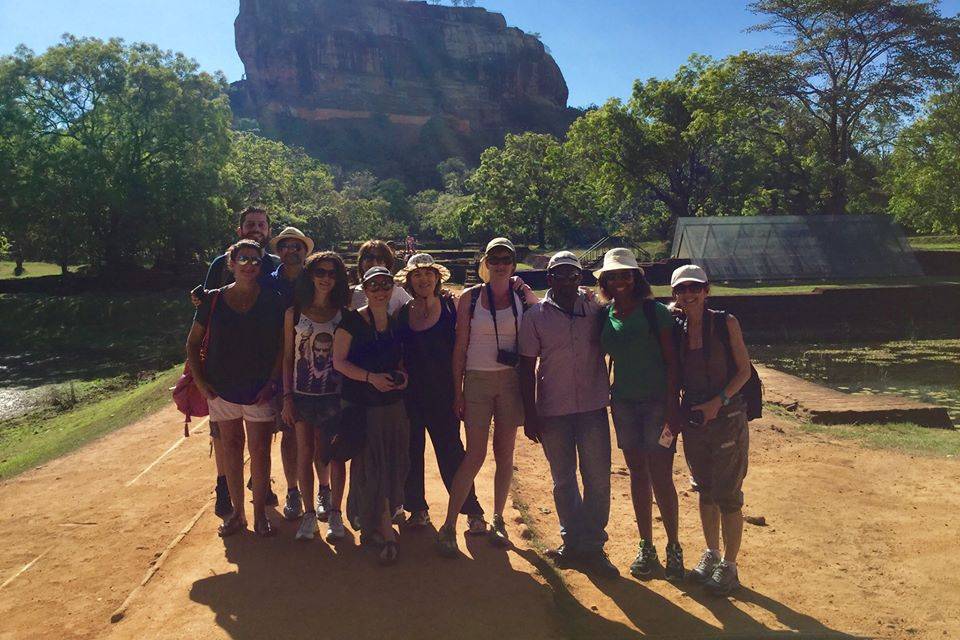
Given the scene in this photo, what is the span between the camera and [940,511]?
17.7 feet

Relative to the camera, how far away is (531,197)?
118 feet

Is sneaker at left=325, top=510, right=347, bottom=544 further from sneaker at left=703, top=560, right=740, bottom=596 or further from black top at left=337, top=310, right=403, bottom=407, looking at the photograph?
sneaker at left=703, top=560, right=740, bottom=596

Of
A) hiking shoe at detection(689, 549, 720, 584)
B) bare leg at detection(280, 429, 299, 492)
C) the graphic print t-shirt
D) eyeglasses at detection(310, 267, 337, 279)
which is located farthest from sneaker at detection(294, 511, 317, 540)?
hiking shoe at detection(689, 549, 720, 584)

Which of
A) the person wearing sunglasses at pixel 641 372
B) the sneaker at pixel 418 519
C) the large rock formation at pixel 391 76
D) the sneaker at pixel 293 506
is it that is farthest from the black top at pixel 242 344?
the large rock formation at pixel 391 76

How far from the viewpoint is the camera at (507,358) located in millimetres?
3836

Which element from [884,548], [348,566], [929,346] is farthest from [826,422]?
[929,346]

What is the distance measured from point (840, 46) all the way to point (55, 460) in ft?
87.2

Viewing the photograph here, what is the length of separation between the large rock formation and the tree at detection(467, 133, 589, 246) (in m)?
59.5

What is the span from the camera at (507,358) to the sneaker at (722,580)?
4.53 feet

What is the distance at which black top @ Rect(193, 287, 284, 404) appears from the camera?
4.00 meters

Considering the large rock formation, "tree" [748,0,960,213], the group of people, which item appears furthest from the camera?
the large rock formation

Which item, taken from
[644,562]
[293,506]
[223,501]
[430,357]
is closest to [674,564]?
[644,562]

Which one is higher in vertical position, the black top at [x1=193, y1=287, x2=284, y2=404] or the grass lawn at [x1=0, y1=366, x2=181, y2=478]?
the black top at [x1=193, y1=287, x2=284, y2=404]

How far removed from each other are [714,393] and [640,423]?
15.0 inches
